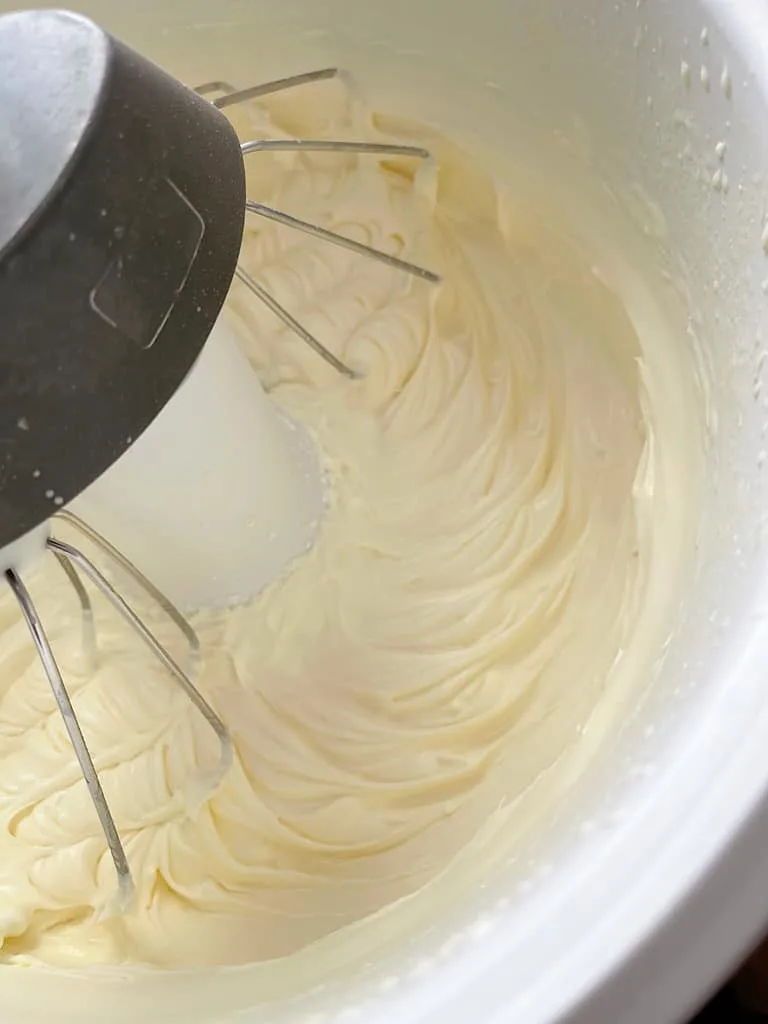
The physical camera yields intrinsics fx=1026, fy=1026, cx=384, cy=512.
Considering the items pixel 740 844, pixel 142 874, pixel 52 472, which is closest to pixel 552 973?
pixel 740 844

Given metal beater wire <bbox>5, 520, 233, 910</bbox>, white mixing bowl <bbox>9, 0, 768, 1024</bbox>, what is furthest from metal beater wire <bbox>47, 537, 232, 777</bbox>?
white mixing bowl <bbox>9, 0, 768, 1024</bbox>

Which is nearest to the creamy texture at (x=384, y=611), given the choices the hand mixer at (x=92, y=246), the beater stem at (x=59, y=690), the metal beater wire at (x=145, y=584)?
the metal beater wire at (x=145, y=584)

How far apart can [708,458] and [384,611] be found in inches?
9.4

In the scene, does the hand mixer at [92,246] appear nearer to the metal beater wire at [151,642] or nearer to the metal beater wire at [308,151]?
the metal beater wire at [151,642]

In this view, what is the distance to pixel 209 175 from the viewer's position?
0.39 m

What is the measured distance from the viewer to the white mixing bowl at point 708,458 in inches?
13.1

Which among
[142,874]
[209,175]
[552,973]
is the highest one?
[209,175]

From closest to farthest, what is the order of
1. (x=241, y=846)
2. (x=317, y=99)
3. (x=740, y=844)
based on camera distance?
(x=740, y=844) < (x=241, y=846) < (x=317, y=99)

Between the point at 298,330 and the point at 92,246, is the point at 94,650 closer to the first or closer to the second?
the point at 298,330

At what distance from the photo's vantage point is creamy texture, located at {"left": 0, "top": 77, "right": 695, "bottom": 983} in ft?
1.92

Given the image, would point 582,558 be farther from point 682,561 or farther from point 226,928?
point 226,928

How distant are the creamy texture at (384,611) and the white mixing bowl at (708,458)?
0.05m

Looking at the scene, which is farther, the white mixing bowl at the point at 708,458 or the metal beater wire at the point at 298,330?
the metal beater wire at the point at 298,330

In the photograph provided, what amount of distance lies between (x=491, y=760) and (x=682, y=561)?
0.53 ft
